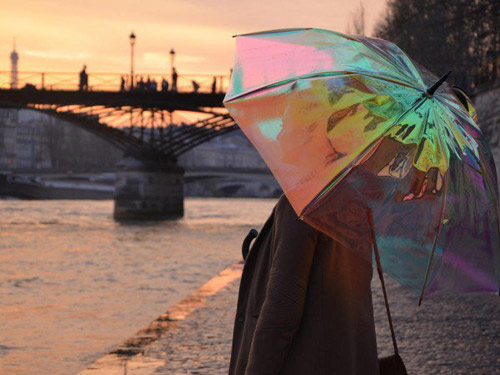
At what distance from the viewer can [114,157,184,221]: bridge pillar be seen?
4144cm

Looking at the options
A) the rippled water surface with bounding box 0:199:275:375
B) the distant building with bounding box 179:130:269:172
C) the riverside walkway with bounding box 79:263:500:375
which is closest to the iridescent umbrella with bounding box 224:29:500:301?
the riverside walkway with bounding box 79:263:500:375

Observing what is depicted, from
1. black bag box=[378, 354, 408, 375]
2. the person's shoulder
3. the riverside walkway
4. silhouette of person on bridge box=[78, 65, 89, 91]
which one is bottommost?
the riverside walkway

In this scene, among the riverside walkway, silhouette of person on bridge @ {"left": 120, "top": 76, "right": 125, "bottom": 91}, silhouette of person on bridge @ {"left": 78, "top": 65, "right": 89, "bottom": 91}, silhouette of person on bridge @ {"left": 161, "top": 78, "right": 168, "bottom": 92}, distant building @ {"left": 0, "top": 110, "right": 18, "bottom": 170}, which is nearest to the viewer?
the riverside walkway

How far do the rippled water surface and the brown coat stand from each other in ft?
14.1

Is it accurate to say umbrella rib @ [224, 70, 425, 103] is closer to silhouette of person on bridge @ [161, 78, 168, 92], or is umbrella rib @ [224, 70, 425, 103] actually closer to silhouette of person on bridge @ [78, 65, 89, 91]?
silhouette of person on bridge @ [78, 65, 89, 91]

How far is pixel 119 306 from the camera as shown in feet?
35.7

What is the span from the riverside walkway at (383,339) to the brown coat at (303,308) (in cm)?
300

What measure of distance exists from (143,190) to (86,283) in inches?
1083

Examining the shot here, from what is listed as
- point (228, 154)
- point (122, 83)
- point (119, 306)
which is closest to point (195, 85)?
point (122, 83)

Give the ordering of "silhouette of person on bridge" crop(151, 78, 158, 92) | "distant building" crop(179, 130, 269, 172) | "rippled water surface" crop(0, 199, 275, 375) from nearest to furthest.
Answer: "rippled water surface" crop(0, 199, 275, 375)
"silhouette of person on bridge" crop(151, 78, 158, 92)
"distant building" crop(179, 130, 269, 172)

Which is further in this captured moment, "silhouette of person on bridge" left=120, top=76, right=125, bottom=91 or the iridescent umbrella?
"silhouette of person on bridge" left=120, top=76, right=125, bottom=91

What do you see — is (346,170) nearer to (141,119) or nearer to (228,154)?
(141,119)

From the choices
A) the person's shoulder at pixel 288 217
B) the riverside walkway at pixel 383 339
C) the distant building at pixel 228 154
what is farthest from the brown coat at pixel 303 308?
the distant building at pixel 228 154

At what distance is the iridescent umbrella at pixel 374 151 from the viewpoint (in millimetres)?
2730
